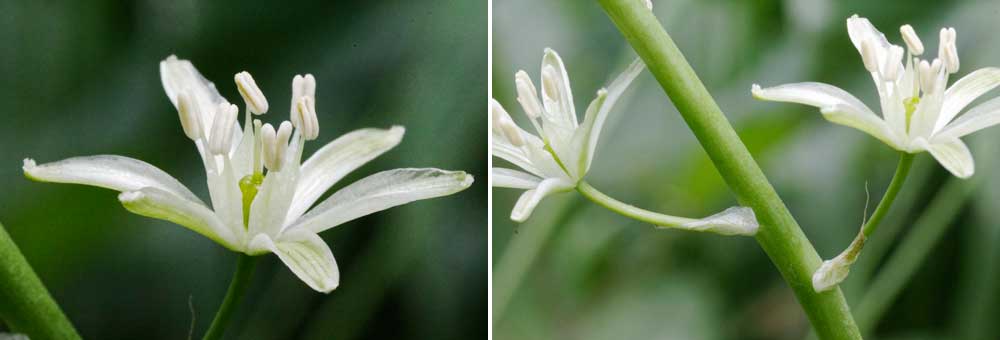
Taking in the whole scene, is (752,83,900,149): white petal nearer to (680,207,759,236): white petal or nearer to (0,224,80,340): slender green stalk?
(680,207,759,236): white petal

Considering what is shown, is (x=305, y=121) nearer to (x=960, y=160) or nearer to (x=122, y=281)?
(x=122, y=281)

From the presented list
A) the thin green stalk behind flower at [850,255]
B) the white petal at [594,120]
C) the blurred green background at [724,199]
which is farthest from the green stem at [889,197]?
the blurred green background at [724,199]

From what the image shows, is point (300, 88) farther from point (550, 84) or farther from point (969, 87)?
point (969, 87)

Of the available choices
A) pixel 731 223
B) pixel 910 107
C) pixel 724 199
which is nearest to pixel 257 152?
pixel 731 223

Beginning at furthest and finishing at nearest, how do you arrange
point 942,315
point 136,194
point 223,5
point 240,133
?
1. point 942,315
2. point 223,5
3. point 240,133
4. point 136,194

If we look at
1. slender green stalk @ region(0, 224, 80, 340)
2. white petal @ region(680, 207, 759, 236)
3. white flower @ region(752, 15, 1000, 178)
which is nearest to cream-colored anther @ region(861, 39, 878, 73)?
white flower @ region(752, 15, 1000, 178)

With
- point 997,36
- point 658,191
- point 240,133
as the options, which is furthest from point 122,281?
point 997,36

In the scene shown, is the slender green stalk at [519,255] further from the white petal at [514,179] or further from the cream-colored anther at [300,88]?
the cream-colored anther at [300,88]
